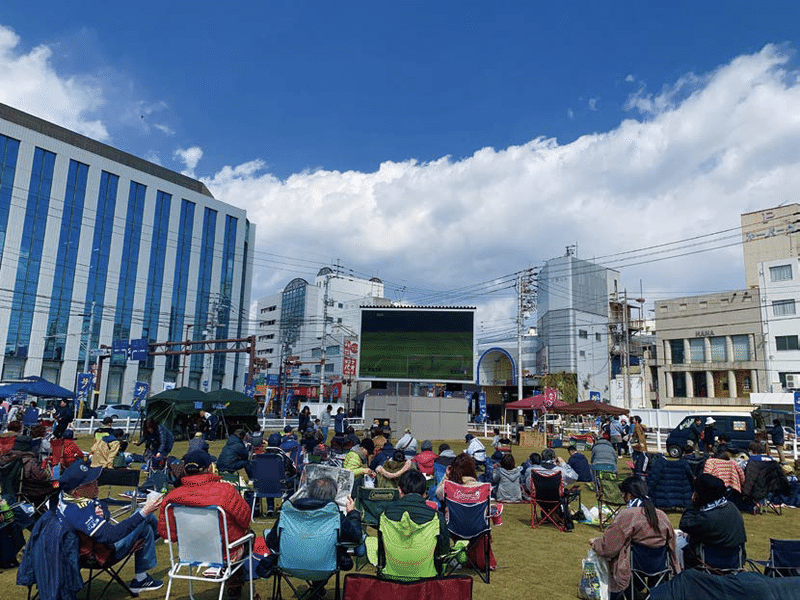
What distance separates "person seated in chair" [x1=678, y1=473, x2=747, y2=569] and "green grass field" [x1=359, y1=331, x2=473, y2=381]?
29.0 metres

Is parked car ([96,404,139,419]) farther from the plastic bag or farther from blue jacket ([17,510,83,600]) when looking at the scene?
the plastic bag

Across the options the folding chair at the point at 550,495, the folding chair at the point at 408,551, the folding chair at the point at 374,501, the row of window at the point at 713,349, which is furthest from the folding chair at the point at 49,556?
the row of window at the point at 713,349

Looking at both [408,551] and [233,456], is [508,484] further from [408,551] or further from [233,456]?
[408,551]

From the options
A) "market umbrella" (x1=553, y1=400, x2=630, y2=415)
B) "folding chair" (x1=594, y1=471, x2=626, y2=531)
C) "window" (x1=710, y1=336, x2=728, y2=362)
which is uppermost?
"window" (x1=710, y1=336, x2=728, y2=362)

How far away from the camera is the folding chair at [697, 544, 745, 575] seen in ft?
17.0

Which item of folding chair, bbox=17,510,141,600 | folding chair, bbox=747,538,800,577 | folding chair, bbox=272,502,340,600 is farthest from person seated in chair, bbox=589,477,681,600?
folding chair, bbox=17,510,141,600

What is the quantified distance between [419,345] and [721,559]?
30.0 metres

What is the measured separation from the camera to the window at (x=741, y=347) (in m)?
48.7

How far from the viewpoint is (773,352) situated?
153 ft

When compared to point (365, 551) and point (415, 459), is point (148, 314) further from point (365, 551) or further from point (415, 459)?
point (365, 551)

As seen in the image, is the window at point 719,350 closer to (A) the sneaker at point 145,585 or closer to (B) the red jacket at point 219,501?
(A) the sneaker at point 145,585

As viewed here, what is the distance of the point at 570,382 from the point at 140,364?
143 ft

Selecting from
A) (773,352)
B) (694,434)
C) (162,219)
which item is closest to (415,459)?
(694,434)

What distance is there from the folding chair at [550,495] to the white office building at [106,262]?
143ft
